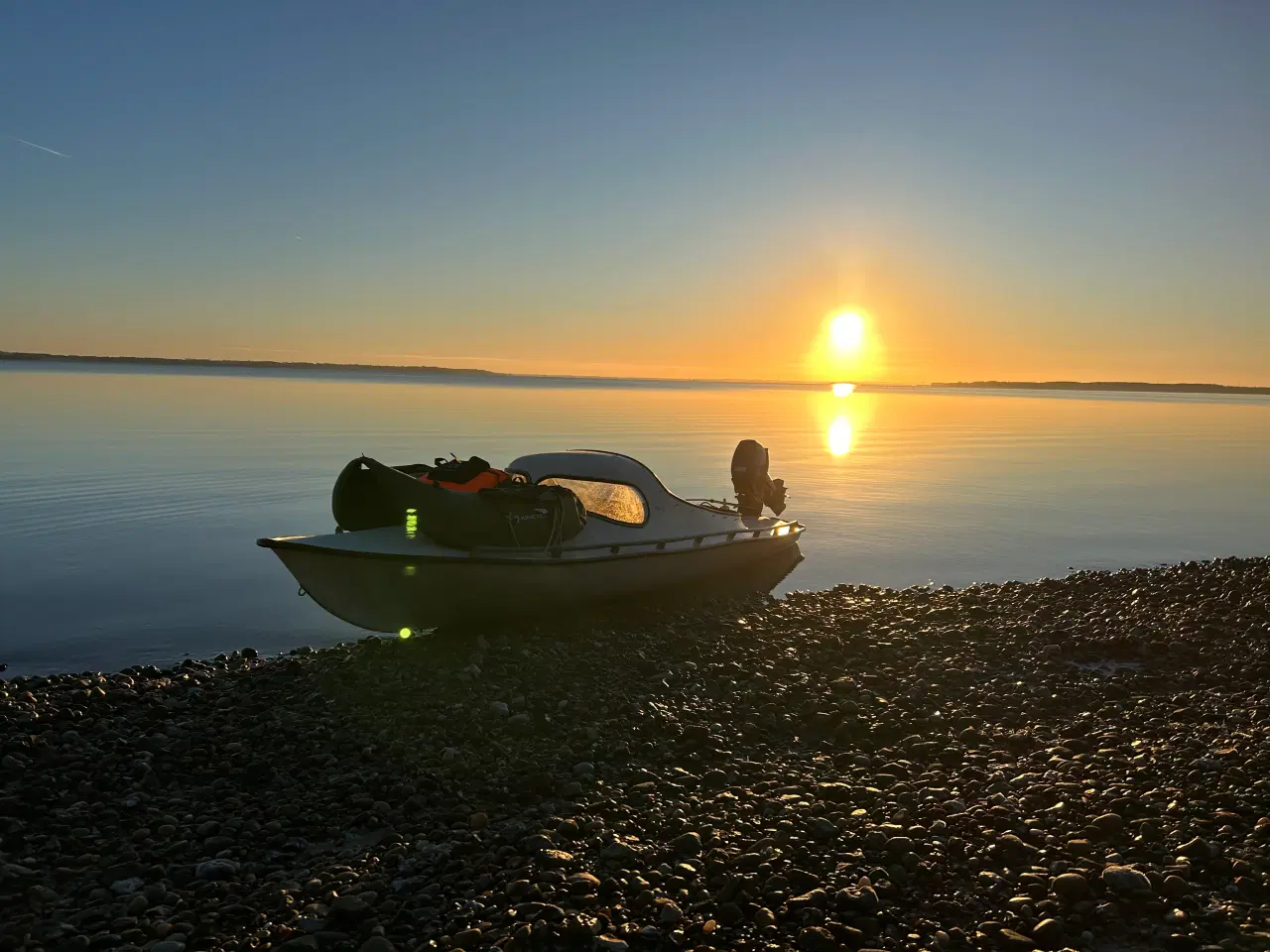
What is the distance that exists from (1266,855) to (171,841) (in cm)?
825

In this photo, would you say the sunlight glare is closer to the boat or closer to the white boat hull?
the boat

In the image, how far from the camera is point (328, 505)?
23844 mm

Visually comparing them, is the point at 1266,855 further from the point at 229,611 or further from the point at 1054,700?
the point at 229,611

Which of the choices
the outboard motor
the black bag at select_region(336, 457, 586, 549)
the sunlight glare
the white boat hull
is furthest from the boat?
the sunlight glare

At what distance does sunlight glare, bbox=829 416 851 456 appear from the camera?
1882 inches

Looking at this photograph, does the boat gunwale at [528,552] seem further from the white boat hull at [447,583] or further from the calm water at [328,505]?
the calm water at [328,505]

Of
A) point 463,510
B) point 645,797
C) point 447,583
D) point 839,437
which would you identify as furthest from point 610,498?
point 839,437

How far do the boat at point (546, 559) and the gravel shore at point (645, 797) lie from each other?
0.61 m

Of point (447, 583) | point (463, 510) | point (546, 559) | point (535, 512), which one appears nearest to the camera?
point (447, 583)

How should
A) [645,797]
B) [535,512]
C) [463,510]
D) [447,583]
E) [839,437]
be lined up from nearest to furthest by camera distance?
1. [645,797]
2. [447,583]
3. [463,510]
4. [535,512]
5. [839,437]

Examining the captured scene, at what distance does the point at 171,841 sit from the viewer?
650 cm

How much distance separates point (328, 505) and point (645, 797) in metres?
18.9

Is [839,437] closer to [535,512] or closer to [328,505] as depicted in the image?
[328,505]

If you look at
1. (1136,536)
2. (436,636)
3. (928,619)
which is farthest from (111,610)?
(1136,536)
